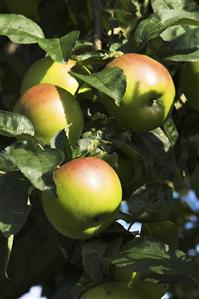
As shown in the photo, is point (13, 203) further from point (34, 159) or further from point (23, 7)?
point (23, 7)

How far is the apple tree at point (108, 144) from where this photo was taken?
1.05 m

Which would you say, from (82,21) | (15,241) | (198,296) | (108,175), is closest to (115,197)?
(108,175)

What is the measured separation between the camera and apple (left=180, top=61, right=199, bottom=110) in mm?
1265

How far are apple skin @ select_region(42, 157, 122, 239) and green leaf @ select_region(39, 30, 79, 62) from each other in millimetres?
165

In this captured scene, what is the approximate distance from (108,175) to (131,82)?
0.17 meters

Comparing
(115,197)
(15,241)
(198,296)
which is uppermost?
(115,197)

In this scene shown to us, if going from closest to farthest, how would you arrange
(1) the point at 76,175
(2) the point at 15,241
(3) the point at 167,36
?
(1) the point at 76,175 < (3) the point at 167,36 < (2) the point at 15,241

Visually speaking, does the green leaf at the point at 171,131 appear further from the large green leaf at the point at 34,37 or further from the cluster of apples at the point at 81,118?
the large green leaf at the point at 34,37

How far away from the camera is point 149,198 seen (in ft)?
4.08

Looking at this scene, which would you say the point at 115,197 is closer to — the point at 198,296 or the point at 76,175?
the point at 76,175

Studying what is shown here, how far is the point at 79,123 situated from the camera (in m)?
1.14

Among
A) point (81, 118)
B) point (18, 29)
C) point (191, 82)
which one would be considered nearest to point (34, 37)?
point (18, 29)

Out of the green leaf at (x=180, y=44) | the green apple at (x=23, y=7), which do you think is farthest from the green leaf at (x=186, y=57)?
the green apple at (x=23, y=7)

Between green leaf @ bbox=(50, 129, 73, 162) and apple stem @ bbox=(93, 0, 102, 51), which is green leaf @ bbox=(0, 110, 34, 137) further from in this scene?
apple stem @ bbox=(93, 0, 102, 51)
